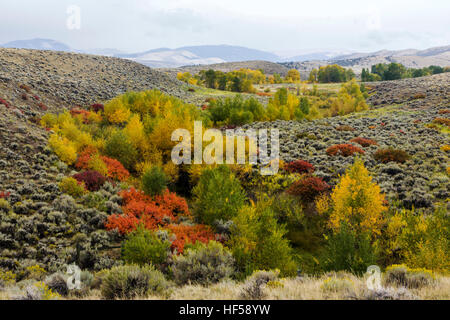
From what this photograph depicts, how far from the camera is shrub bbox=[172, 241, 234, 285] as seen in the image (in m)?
8.57

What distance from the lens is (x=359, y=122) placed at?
37.1 meters

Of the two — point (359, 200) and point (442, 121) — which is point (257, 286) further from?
point (442, 121)

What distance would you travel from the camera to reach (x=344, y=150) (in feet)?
78.9

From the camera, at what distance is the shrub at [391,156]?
21.5 metres

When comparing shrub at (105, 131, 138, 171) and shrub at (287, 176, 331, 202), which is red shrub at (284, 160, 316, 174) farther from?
shrub at (105, 131, 138, 171)

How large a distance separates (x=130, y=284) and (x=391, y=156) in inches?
858

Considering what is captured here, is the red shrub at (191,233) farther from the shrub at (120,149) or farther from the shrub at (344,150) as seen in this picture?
the shrub at (344,150)

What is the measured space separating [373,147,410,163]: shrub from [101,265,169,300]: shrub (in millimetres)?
20686

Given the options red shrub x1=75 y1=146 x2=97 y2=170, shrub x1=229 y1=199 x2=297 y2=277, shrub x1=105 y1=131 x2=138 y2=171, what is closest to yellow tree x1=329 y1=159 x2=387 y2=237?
shrub x1=229 y1=199 x2=297 y2=277

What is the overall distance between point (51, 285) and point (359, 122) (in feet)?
127

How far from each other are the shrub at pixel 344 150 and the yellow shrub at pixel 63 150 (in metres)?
21.1

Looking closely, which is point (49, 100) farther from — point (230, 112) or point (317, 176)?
point (317, 176)

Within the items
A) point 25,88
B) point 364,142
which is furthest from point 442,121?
point 25,88
